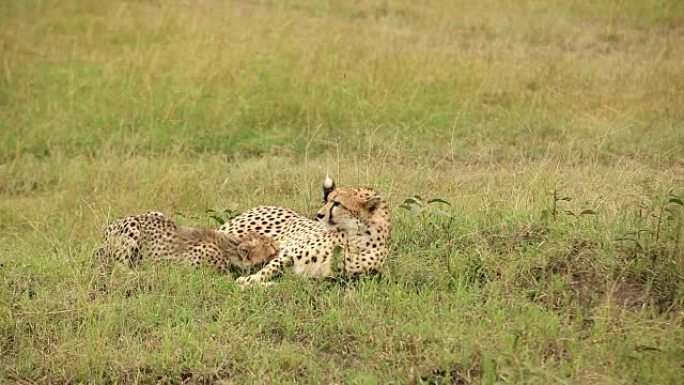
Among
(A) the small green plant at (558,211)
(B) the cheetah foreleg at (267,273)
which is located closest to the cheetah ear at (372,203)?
(B) the cheetah foreleg at (267,273)

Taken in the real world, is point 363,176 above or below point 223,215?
above

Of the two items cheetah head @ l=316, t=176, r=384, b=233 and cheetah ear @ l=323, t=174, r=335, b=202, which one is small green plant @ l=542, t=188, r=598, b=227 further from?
cheetah ear @ l=323, t=174, r=335, b=202

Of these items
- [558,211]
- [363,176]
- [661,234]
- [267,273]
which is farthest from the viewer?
[363,176]

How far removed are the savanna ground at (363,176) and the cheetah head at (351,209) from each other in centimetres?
24

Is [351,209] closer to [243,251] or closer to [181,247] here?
[243,251]

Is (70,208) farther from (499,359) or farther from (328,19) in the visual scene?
(328,19)

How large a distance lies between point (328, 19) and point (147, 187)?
481 centimetres

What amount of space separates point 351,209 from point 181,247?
35.2 inches

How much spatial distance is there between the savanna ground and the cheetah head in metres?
0.24

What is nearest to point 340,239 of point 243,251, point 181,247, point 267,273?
point 267,273

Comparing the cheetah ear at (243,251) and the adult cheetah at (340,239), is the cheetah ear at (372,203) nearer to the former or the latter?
the adult cheetah at (340,239)

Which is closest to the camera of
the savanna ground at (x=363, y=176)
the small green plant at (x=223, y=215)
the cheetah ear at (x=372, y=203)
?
the savanna ground at (x=363, y=176)

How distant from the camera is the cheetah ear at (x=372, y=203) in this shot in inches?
207

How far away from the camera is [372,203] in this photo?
17.3 feet
